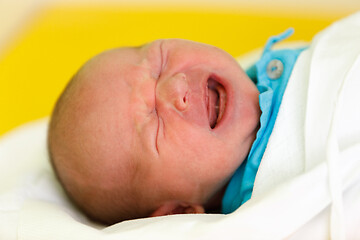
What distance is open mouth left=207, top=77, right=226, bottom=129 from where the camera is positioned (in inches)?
28.5

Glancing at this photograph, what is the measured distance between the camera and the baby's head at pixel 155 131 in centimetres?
70

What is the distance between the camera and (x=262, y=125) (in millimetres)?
693

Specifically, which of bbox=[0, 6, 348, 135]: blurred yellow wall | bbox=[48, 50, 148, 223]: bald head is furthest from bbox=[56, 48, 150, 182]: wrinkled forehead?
bbox=[0, 6, 348, 135]: blurred yellow wall

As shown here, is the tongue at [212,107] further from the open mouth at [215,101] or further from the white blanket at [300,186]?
the white blanket at [300,186]

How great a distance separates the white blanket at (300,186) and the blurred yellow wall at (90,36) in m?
0.58

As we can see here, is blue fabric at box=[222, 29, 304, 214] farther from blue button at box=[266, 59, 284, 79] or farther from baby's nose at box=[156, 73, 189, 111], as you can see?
baby's nose at box=[156, 73, 189, 111]

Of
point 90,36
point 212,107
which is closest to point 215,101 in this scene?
point 212,107

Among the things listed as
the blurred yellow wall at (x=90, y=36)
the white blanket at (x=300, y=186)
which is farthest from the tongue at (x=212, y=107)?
the blurred yellow wall at (x=90, y=36)

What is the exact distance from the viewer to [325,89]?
0.65 m

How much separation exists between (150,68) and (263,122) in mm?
209

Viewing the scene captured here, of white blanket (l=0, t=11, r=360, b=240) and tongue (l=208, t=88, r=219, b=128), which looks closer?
white blanket (l=0, t=11, r=360, b=240)

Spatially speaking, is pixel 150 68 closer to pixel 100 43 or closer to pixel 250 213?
pixel 250 213

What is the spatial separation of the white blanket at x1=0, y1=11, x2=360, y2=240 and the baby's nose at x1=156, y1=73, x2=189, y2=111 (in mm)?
149

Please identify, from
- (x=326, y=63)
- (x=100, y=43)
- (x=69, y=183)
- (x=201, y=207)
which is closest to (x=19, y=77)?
(x=100, y=43)
